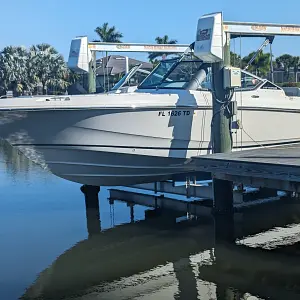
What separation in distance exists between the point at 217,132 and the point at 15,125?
135 inches

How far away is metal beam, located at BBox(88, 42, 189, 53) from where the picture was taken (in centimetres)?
1263

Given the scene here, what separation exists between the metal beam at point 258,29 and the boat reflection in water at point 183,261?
330 cm

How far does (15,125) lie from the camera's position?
8.78 meters

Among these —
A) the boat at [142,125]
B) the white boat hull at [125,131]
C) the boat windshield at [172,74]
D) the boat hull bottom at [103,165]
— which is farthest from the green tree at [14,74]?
the white boat hull at [125,131]

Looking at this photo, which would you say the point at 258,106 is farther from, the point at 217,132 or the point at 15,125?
the point at 15,125

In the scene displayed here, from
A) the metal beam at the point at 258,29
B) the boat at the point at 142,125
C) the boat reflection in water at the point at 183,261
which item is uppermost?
the metal beam at the point at 258,29

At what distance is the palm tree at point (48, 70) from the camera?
129 ft

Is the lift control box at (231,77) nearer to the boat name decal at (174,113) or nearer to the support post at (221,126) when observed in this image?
the support post at (221,126)

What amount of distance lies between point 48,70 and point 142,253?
1297 inches

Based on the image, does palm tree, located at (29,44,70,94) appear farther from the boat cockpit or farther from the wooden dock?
the wooden dock

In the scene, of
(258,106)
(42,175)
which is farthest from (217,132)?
(42,175)

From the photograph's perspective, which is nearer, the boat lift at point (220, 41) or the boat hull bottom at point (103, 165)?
the boat lift at point (220, 41)

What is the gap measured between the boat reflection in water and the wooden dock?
3.90 feet

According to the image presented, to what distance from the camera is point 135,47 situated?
43.0ft
